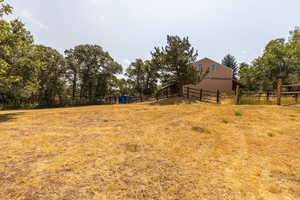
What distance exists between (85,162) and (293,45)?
36.8m

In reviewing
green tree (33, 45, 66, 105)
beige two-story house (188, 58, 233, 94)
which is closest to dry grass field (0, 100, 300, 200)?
beige two-story house (188, 58, 233, 94)

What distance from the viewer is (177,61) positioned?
54.1 ft

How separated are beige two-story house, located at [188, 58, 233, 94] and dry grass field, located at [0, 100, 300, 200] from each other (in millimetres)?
21188

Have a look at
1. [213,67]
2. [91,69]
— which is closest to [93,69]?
[91,69]

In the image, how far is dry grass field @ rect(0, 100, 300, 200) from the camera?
7.39 ft

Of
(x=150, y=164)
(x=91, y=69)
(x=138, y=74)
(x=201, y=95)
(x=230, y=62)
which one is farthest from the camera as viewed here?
(x=230, y=62)

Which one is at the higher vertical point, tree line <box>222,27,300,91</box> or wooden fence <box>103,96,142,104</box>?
tree line <box>222,27,300,91</box>

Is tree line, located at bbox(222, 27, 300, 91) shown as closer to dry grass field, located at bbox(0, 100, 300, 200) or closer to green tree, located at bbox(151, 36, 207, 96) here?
green tree, located at bbox(151, 36, 207, 96)

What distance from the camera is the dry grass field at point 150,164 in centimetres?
225

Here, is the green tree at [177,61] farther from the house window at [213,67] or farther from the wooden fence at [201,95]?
the house window at [213,67]

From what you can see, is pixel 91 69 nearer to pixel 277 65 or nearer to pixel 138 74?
pixel 138 74

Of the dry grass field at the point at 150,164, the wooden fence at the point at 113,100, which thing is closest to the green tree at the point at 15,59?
the dry grass field at the point at 150,164

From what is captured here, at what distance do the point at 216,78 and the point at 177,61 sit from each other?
13.2m

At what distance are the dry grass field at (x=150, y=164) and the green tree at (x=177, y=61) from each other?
1235 centimetres
